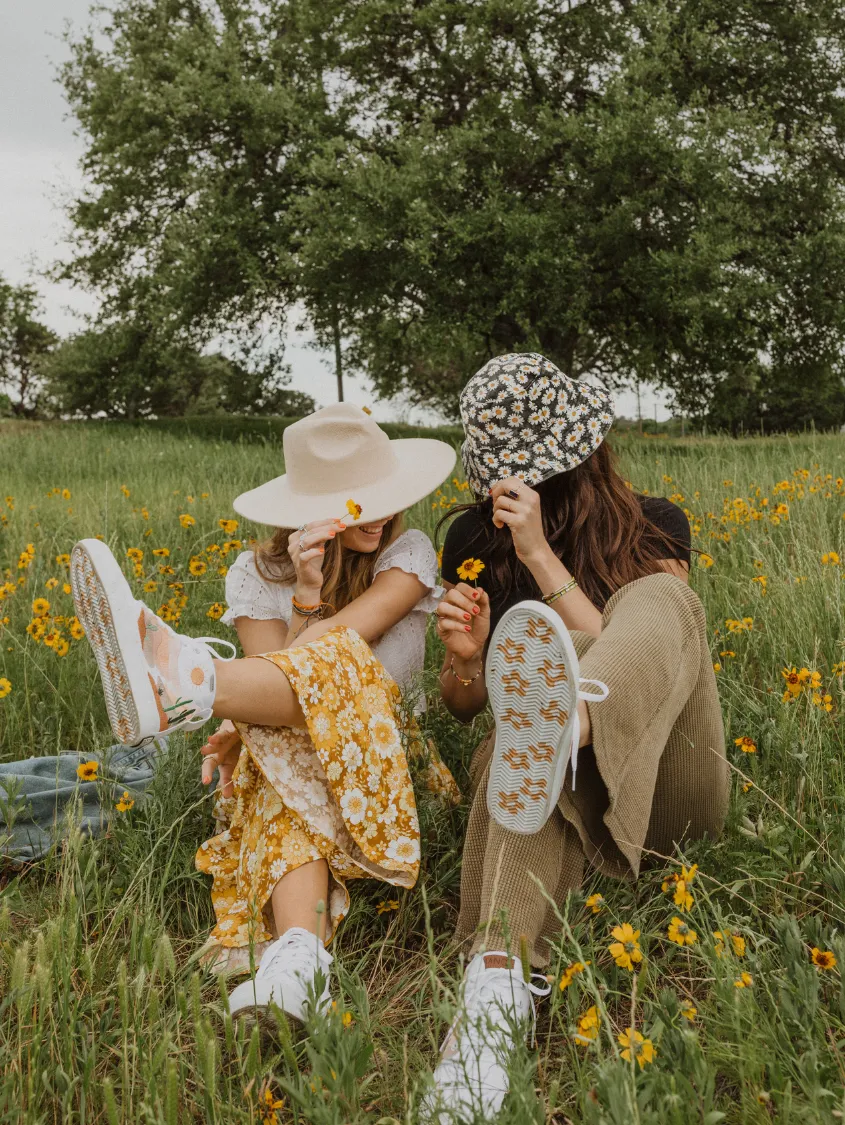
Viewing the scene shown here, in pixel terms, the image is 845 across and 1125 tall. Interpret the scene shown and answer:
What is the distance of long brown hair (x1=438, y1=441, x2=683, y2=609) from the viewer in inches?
94.3

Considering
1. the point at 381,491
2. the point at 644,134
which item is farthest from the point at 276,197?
the point at 381,491

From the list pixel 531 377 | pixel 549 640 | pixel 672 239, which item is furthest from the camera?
pixel 672 239

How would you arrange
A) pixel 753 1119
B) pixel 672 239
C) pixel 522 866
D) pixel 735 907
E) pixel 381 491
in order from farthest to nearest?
pixel 672 239
pixel 381 491
pixel 735 907
pixel 522 866
pixel 753 1119

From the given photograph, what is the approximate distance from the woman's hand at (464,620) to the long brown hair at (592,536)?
308 mm

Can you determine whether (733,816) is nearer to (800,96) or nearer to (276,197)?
(276,197)

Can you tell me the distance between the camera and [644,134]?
1072cm

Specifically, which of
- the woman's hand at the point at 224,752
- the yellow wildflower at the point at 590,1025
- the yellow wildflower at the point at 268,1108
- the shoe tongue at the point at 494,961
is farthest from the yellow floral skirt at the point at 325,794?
the yellow wildflower at the point at 590,1025

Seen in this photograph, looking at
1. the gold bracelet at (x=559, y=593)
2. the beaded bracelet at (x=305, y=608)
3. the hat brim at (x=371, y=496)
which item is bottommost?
the beaded bracelet at (x=305, y=608)

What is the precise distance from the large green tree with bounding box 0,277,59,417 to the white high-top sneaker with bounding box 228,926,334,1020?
115 ft

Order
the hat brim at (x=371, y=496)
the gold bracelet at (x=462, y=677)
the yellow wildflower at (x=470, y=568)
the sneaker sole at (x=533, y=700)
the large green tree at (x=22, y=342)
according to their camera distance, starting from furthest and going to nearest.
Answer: the large green tree at (x=22, y=342) → the hat brim at (x=371, y=496) → the gold bracelet at (x=462, y=677) → the yellow wildflower at (x=470, y=568) → the sneaker sole at (x=533, y=700)

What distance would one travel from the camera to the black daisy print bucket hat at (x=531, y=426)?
2.37 m

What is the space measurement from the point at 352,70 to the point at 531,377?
42.1 feet

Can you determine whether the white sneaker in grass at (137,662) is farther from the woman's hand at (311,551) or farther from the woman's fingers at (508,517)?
the woman's fingers at (508,517)

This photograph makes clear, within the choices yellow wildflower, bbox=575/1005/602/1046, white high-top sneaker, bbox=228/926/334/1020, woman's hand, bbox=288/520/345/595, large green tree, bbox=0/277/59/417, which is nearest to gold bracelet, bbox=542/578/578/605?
woman's hand, bbox=288/520/345/595
